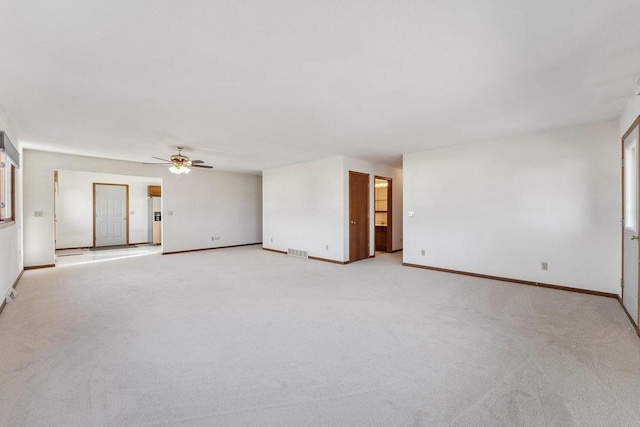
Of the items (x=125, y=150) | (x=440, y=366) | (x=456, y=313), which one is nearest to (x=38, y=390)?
(x=440, y=366)

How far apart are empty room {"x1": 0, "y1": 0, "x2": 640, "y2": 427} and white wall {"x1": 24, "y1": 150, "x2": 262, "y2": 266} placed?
0.23 feet

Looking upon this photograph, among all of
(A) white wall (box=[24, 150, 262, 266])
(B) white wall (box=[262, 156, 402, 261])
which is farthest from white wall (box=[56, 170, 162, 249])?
(B) white wall (box=[262, 156, 402, 261])

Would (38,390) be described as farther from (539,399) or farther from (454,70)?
(454,70)

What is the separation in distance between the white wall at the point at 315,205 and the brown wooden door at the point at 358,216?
165 mm

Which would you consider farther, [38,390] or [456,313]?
[456,313]

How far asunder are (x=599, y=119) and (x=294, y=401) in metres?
5.18

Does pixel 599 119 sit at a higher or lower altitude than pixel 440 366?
higher

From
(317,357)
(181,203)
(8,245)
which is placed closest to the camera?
(317,357)

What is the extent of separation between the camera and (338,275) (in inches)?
207

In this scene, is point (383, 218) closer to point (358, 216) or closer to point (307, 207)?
point (358, 216)

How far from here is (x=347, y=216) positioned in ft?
21.1

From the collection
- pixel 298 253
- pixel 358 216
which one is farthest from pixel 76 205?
pixel 358 216

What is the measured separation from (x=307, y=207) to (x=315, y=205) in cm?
31

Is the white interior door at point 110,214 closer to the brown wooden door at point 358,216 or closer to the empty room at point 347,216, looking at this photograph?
the empty room at point 347,216
